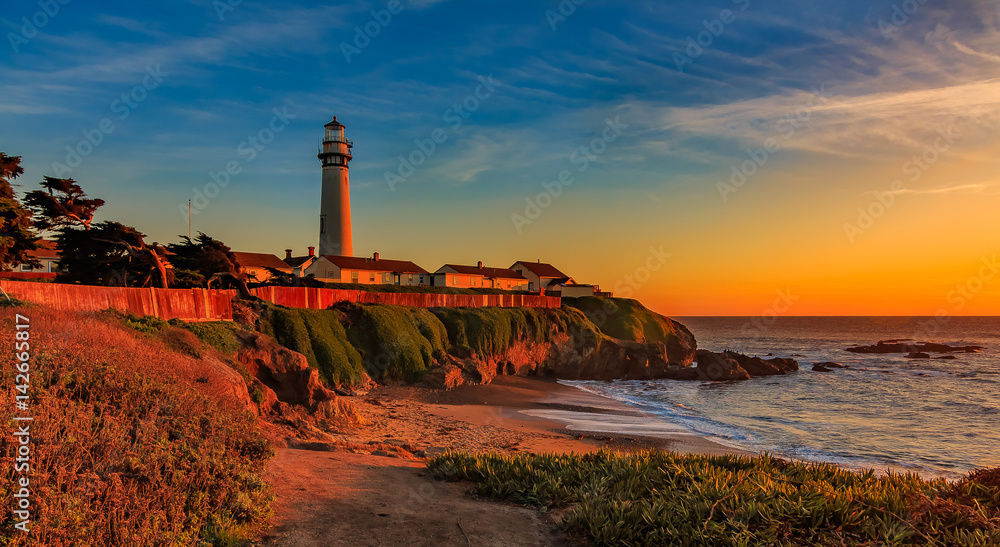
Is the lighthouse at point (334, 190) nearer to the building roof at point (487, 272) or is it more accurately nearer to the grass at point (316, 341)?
the building roof at point (487, 272)

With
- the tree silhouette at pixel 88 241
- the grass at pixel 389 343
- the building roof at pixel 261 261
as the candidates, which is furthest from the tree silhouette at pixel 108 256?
the building roof at pixel 261 261

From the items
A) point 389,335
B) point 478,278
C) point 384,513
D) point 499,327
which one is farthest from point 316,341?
point 478,278

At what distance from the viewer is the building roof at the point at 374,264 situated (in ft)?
190

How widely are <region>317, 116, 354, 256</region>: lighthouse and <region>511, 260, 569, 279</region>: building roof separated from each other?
106 ft

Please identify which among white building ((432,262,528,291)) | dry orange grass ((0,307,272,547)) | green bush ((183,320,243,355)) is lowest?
dry orange grass ((0,307,272,547))

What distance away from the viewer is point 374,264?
62906 millimetres

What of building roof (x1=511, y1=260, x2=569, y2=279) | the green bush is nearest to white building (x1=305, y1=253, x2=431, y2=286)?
building roof (x1=511, y1=260, x2=569, y2=279)

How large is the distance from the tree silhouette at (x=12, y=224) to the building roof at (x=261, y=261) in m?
40.5

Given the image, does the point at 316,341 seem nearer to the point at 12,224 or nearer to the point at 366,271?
the point at 12,224

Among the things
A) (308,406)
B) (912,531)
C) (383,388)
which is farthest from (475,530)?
(383,388)

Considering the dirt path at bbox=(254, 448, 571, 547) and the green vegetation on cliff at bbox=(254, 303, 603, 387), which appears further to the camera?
the green vegetation on cliff at bbox=(254, 303, 603, 387)

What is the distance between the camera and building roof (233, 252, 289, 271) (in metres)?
60.9

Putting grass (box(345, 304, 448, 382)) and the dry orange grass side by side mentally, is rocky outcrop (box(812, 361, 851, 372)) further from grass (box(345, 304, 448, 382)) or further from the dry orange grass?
the dry orange grass

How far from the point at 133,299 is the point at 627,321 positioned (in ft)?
161
